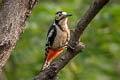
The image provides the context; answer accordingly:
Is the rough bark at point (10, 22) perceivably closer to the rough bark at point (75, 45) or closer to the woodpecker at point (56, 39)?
the rough bark at point (75, 45)

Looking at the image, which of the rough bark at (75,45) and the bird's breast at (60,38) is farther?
the bird's breast at (60,38)

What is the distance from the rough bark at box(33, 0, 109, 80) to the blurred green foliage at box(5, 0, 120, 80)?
2.54 meters

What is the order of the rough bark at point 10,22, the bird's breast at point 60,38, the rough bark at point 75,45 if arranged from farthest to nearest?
the bird's breast at point 60,38 → the rough bark at point 10,22 → the rough bark at point 75,45

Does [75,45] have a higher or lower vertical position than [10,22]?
lower

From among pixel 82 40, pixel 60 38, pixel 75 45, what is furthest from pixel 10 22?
pixel 82 40

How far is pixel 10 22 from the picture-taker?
4.17 meters

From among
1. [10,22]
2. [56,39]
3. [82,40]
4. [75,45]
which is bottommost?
[82,40]

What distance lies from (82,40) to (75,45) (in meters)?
3.24

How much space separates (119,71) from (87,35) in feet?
4.66

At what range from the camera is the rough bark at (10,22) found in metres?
4.16

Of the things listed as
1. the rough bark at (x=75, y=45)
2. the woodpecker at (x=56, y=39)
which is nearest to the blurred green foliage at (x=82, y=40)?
the woodpecker at (x=56, y=39)

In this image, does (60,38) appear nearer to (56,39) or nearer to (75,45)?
(56,39)

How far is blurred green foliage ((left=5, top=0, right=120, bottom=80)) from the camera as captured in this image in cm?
718

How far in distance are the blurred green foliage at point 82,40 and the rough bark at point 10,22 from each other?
2721 millimetres
